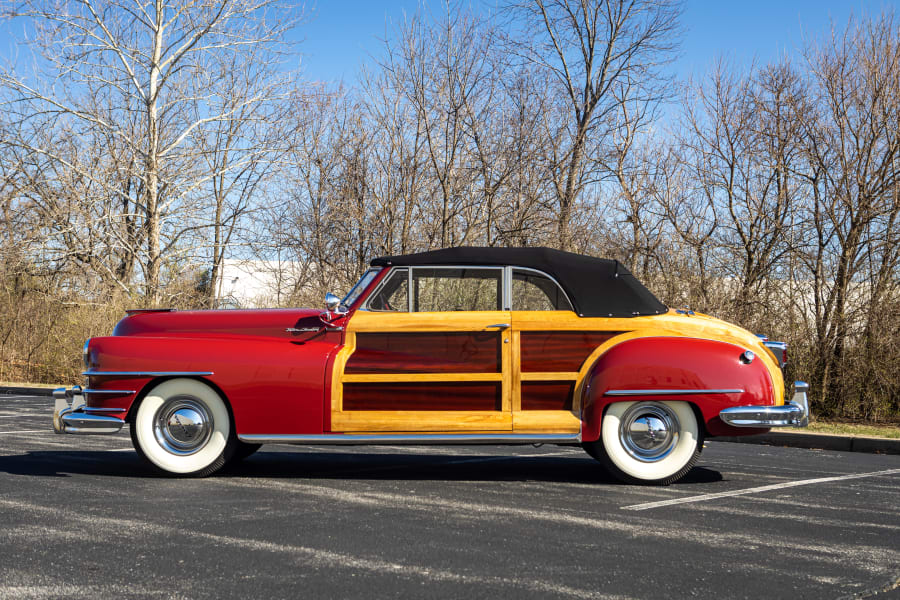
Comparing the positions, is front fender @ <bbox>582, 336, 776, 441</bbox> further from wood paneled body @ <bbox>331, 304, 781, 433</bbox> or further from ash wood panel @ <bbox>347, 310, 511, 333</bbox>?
ash wood panel @ <bbox>347, 310, 511, 333</bbox>

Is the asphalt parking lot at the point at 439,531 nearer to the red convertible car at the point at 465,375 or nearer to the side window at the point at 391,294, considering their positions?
the red convertible car at the point at 465,375

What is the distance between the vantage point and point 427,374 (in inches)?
270

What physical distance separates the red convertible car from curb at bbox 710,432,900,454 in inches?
127

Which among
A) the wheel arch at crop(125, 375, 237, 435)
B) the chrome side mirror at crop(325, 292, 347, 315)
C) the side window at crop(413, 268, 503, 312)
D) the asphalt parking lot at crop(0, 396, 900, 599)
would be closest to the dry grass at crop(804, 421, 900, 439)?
the asphalt parking lot at crop(0, 396, 900, 599)

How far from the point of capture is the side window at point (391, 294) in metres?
7.14

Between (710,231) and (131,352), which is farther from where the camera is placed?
(710,231)

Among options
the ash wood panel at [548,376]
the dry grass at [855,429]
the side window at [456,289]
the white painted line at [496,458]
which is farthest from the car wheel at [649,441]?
the dry grass at [855,429]

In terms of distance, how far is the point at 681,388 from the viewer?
22.3 feet

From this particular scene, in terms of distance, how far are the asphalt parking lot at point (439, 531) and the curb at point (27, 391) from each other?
437 inches

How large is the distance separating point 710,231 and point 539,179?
583 centimetres

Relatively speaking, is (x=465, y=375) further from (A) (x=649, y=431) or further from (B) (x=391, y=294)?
(A) (x=649, y=431)

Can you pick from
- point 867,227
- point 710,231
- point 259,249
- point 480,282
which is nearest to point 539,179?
point 710,231

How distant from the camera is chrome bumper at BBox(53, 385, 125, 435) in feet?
23.1

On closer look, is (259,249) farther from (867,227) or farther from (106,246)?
(867,227)
